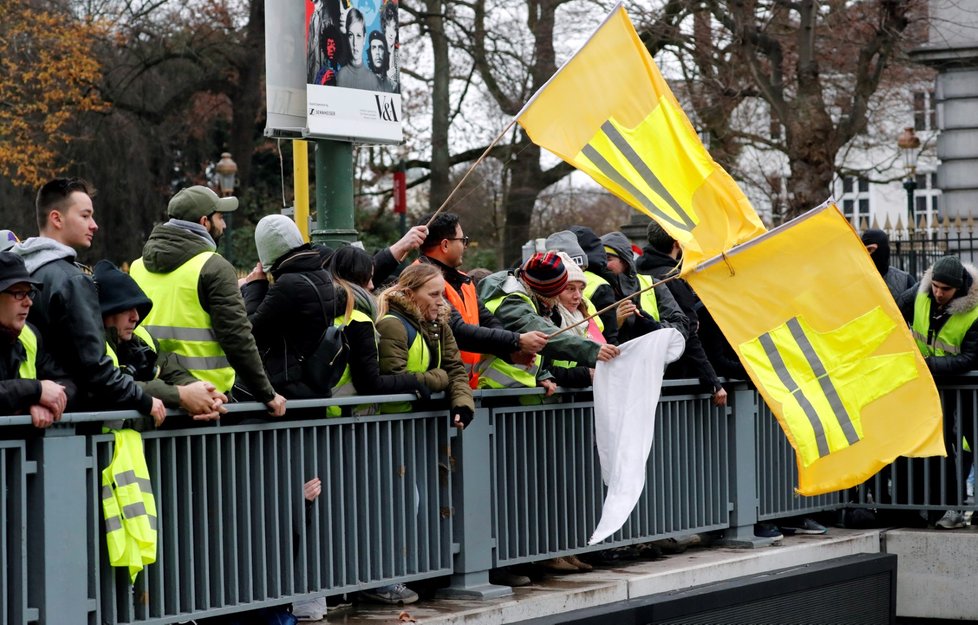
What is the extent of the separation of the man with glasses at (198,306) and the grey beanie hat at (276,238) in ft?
1.26

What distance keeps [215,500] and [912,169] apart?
2976cm

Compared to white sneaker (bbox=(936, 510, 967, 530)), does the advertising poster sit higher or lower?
higher

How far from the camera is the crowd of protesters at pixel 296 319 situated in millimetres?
5590

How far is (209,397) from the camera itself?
19.5 ft

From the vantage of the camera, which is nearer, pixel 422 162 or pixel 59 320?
pixel 59 320

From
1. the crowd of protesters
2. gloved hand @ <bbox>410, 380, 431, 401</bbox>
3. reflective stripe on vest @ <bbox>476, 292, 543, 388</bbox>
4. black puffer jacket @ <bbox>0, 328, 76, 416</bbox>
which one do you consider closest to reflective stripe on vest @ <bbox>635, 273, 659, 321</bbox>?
the crowd of protesters

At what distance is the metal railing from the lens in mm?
5414

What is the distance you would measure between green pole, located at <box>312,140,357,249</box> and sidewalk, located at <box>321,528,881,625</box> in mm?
2525

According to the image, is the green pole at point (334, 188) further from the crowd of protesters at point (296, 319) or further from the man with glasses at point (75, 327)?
the man with glasses at point (75, 327)

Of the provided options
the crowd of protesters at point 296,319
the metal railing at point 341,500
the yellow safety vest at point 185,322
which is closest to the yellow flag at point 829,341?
the crowd of protesters at point 296,319

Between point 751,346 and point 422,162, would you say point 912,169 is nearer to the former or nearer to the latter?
point 422,162

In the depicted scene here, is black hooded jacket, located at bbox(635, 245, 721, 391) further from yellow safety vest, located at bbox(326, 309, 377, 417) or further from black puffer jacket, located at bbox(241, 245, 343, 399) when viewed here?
black puffer jacket, located at bbox(241, 245, 343, 399)


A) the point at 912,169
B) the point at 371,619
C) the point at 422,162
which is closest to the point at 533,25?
the point at 422,162

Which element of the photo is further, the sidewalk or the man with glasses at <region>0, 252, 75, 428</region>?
the sidewalk
